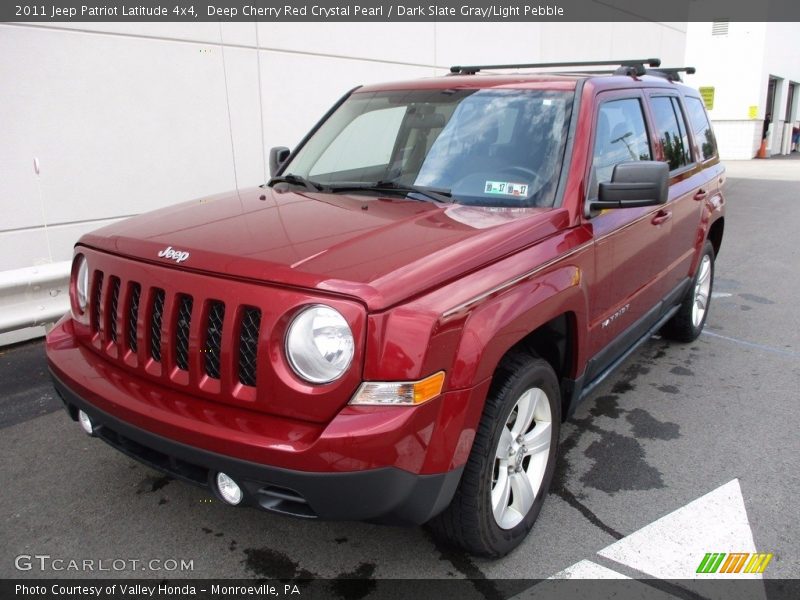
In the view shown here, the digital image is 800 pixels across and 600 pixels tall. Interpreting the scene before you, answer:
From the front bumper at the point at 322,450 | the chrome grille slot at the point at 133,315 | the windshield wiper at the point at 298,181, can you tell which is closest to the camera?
the front bumper at the point at 322,450

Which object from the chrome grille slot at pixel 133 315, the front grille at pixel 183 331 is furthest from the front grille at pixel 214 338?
the chrome grille slot at pixel 133 315

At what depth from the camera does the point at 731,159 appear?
3098 centimetres

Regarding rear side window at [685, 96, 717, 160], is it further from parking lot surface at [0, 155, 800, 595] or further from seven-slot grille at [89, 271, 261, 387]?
seven-slot grille at [89, 271, 261, 387]

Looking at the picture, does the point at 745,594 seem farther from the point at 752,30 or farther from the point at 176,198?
the point at 752,30

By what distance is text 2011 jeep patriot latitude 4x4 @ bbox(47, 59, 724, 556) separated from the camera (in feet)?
6.91

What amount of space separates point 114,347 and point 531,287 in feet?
5.36

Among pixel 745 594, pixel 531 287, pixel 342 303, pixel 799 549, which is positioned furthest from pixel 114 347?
pixel 799 549

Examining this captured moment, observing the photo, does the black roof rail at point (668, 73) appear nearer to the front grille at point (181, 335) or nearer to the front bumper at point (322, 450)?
the front bumper at point (322, 450)

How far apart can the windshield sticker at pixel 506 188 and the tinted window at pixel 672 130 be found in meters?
1.49

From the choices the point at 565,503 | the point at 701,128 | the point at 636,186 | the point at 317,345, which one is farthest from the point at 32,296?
the point at 701,128

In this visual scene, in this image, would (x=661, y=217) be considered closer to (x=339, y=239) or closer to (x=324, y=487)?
(x=339, y=239)

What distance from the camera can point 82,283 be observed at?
2920mm

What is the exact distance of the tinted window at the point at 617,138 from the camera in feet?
A: 10.8

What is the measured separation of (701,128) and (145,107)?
15.4 feet
